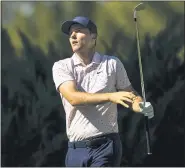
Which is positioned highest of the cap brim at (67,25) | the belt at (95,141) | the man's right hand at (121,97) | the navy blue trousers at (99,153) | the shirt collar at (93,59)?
the cap brim at (67,25)

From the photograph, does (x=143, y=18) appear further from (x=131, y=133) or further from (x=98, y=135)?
(x=98, y=135)

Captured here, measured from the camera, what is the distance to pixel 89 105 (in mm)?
3221

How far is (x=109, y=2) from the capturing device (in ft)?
19.2

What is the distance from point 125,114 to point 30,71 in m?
1.01

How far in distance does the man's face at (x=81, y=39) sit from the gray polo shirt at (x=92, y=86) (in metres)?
0.06

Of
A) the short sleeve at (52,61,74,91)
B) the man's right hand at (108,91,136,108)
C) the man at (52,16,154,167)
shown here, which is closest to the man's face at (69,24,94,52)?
the man at (52,16,154,167)

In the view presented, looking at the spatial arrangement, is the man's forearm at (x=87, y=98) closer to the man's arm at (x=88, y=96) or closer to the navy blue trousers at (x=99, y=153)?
the man's arm at (x=88, y=96)

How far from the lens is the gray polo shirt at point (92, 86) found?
3.29 meters

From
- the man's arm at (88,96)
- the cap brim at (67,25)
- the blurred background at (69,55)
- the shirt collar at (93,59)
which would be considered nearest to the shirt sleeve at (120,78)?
the shirt collar at (93,59)

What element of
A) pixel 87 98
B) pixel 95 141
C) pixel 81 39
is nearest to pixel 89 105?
pixel 87 98

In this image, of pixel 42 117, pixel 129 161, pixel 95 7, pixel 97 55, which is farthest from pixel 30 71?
pixel 97 55

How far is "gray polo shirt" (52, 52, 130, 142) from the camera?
10.8ft

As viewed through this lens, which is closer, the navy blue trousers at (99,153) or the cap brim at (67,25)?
the navy blue trousers at (99,153)

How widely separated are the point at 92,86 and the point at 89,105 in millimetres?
133
